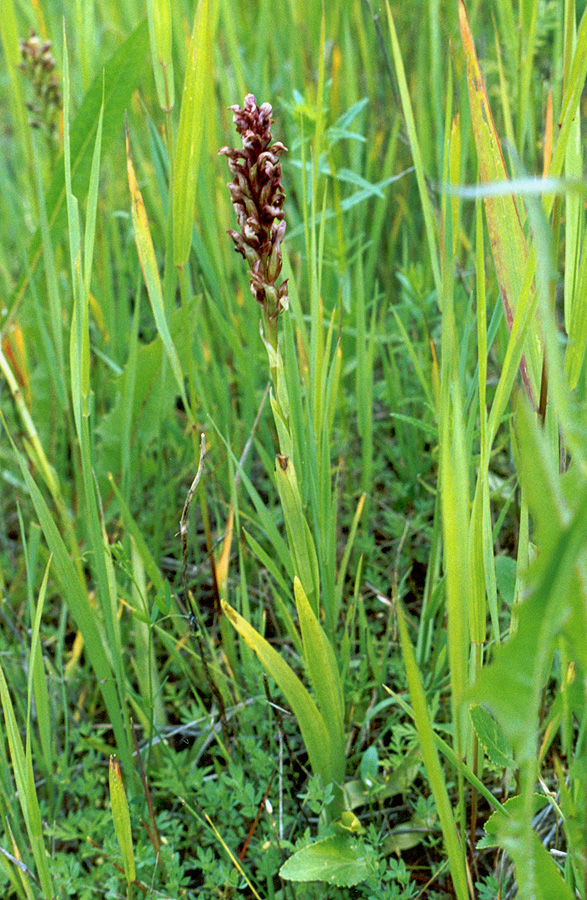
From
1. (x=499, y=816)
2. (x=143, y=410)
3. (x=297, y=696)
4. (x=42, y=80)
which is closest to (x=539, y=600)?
(x=499, y=816)

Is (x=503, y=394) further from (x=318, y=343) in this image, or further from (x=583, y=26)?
(x=583, y=26)

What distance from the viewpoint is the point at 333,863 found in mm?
932

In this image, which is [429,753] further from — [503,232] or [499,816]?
[503,232]

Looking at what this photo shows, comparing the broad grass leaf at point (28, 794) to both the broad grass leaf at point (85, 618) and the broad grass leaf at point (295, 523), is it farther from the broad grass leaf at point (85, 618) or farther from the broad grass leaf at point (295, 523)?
the broad grass leaf at point (295, 523)

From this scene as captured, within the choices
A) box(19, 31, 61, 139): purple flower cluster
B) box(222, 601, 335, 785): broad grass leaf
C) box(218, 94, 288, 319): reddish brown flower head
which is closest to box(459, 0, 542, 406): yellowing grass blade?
box(218, 94, 288, 319): reddish brown flower head

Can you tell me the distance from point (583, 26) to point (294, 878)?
105 centimetres

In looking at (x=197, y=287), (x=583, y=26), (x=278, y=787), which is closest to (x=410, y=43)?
(x=197, y=287)

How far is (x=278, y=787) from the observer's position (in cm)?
111

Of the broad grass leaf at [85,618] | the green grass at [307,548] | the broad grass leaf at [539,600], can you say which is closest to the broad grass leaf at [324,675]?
the green grass at [307,548]

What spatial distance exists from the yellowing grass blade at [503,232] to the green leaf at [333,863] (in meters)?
0.62

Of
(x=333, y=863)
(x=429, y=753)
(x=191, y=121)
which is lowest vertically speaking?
(x=333, y=863)

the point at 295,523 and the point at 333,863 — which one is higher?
the point at 295,523

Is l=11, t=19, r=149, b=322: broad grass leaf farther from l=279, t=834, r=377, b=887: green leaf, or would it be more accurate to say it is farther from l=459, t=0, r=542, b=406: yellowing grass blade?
l=279, t=834, r=377, b=887: green leaf

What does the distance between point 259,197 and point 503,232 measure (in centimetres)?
29
